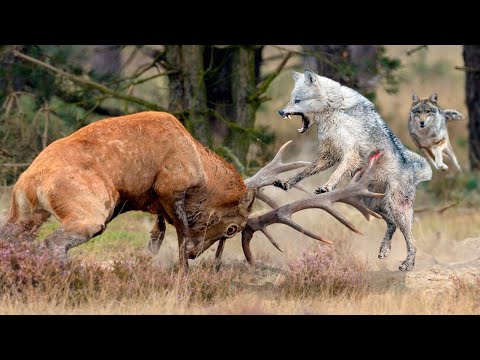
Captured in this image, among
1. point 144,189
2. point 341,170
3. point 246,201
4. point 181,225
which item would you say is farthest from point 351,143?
point 144,189

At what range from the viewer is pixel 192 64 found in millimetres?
15164

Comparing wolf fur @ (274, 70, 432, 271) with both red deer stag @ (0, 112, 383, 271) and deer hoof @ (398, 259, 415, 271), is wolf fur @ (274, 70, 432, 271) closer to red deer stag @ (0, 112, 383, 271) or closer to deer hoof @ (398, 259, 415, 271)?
deer hoof @ (398, 259, 415, 271)

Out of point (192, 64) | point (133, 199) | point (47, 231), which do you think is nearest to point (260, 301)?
point (133, 199)

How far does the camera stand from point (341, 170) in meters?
10.3

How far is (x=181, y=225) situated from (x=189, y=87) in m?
5.41

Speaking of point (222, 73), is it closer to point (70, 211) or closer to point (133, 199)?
point (133, 199)

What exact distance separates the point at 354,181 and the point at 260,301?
1.75 meters

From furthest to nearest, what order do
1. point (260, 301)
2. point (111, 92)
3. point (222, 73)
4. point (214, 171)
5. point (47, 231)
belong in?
point (222, 73) → point (111, 92) → point (47, 231) → point (214, 171) → point (260, 301)

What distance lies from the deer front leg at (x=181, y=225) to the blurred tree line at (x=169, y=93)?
4.27 metres

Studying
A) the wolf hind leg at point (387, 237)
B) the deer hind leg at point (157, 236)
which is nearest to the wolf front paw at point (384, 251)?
the wolf hind leg at point (387, 237)

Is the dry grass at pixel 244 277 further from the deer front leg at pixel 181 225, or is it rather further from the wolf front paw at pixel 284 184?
the wolf front paw at pixel 284 184

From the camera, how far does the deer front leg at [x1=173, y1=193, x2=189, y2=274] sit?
10008mm

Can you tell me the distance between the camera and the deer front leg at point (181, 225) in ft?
32.8

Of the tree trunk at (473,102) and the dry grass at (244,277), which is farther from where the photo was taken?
the tree trunk at (473,102)
